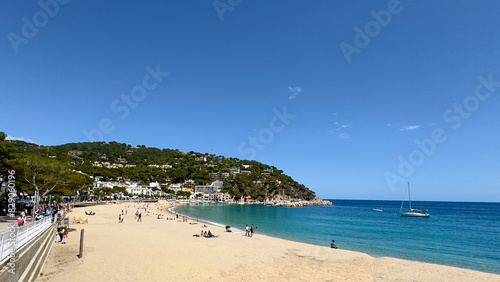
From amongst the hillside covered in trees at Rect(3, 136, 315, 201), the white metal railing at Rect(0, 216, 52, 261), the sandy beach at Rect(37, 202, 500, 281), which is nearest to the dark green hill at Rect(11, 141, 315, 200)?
the hillside covered in trees at Rect(3, 136, 315, 201)

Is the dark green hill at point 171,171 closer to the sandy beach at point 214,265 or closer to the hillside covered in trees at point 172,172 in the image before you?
the hillside covered in trees at point 172,172

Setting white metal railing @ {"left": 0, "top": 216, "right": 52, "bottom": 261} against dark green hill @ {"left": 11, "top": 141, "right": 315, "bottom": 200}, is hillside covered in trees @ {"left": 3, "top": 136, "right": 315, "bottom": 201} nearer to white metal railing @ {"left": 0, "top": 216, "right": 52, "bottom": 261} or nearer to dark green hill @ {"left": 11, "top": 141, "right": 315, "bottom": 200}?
dark green hill @ {"left": 11, "top": 141, "right": 315, "bottom": 200}

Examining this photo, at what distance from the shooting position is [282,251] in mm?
18203

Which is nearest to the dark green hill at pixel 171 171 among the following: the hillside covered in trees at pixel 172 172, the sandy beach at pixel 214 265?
the hillside covered in trees at pixel 172 172

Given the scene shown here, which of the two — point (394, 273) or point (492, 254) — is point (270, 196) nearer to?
point (492, 254)

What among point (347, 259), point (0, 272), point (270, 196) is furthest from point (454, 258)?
point (270, 196)

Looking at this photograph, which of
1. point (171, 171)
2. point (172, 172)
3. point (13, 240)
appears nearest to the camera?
point (13, 240)

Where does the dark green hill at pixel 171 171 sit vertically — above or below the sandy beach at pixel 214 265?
above

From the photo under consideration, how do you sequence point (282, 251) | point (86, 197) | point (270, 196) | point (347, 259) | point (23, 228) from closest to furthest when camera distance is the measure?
point (23, 228), point (347, 259), point (282, 251), point (86, 197), point (270, 196)

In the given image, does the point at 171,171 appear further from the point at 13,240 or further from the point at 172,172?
the point at 13,240

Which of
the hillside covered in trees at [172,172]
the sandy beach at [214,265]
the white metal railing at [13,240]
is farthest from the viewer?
the hillside covered in trees at [172,172]

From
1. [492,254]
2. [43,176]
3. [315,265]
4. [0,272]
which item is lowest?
[492,254]

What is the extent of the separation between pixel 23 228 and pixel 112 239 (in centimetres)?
1194

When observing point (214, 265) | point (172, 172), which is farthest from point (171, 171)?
point (214, 265)
